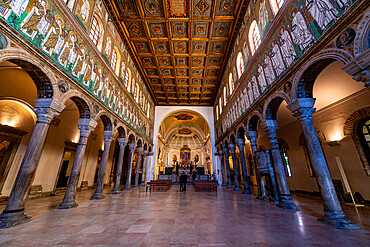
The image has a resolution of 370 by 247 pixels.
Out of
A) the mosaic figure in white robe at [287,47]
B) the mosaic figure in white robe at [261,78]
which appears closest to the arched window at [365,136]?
the mosaic figure in white robe at [261,78]

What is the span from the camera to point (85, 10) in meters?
6.96

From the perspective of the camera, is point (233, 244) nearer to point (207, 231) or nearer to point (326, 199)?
point (207, 231)

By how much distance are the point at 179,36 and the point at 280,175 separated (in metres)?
11.3

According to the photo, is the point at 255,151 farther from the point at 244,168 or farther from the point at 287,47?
the point at 287,47

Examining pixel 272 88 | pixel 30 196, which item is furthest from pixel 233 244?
pixel 30 196

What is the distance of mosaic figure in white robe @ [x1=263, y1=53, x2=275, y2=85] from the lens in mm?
6340

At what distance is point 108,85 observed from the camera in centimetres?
877

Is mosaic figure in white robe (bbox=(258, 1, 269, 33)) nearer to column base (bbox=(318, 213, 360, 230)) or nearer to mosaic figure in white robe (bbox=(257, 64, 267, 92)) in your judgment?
mosaic figure in white robe (bbox=(257, 64, 267, 92))

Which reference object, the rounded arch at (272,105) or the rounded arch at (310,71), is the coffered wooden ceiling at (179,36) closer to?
the rounded arch at (272,105)

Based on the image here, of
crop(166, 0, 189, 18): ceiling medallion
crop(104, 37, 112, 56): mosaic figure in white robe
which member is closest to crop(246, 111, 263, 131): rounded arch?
crop(166, 0, 189, 18): ceiling medallion

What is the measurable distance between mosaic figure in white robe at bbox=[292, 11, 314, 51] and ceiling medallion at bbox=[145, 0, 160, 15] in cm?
798

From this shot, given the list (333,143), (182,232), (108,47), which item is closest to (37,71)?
(108,47)

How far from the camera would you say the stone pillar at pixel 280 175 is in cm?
553

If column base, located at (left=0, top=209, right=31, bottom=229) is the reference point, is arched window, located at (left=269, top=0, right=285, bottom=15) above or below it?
above
